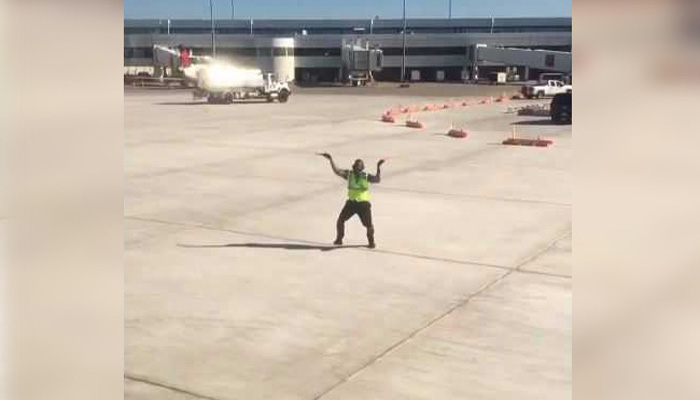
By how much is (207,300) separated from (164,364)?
2175 mm

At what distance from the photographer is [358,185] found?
1208 centimetres

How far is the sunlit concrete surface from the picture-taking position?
7.18m

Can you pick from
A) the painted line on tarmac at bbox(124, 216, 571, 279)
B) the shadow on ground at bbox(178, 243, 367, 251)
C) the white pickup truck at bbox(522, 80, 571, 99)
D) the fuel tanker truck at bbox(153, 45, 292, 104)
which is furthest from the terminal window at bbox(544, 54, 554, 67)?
the shadow on ground at bbox(178, 243, 367, 251)

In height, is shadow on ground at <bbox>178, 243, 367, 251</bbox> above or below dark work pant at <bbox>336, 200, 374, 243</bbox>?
below

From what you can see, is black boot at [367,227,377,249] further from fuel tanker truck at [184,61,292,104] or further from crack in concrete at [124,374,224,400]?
fuel tanker truck at [184,61,292,104]

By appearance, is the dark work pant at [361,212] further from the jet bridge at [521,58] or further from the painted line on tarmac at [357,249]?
the jet bridge at [521,58]

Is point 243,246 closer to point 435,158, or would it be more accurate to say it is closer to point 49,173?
point 49,173

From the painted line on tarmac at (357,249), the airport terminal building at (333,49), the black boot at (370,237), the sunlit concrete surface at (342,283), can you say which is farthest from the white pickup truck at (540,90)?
the black boot at (370,237)

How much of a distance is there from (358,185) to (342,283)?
2.23 meters

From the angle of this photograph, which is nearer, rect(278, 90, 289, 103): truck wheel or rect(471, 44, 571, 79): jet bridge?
rect(278, 90, 289, 103): truck wheel

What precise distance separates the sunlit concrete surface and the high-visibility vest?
0.87 metres

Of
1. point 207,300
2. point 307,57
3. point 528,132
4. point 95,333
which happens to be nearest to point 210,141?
point 528,132

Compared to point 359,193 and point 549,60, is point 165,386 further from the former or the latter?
point 549,60

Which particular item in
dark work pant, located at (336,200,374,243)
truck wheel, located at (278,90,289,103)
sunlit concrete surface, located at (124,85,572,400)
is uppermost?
truck wheel, located at (278,90,289,103)
